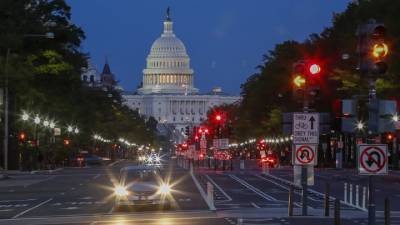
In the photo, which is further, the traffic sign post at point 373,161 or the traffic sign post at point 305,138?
the traffic sign post at point 305,138

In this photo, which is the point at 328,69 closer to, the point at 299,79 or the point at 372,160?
the point at 299,79

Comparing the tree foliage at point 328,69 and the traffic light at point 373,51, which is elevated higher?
the tree foliage at point 328,69

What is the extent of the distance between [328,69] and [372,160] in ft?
262

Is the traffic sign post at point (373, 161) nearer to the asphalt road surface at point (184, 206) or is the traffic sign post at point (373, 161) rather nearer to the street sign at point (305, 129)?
the asphalt road surface at point (184, 206)

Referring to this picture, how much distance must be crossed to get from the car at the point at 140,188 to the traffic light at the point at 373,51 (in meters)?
17.0

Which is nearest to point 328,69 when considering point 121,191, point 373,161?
point 121,191

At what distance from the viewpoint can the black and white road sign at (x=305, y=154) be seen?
3075 cm

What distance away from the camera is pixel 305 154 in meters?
30.8

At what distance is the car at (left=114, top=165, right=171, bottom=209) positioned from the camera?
36500 millimetres

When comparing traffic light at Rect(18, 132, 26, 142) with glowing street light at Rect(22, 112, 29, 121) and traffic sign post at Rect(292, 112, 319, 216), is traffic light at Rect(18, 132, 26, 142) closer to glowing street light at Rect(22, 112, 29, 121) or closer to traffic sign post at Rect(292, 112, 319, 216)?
glowing street light at Rect(22, 112, 29, 121)

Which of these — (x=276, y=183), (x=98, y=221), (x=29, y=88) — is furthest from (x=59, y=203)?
(x=29, y=88)

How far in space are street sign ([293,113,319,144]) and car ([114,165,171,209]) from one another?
7.28 meters

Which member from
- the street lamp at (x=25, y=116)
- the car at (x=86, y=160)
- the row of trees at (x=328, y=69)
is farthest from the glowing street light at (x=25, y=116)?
the car at (x=86, y=160)

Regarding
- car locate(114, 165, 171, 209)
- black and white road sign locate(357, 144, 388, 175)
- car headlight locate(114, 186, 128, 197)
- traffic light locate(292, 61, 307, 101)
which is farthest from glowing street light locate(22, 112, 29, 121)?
black and white road sign locate(357, 144, 388, 175)
